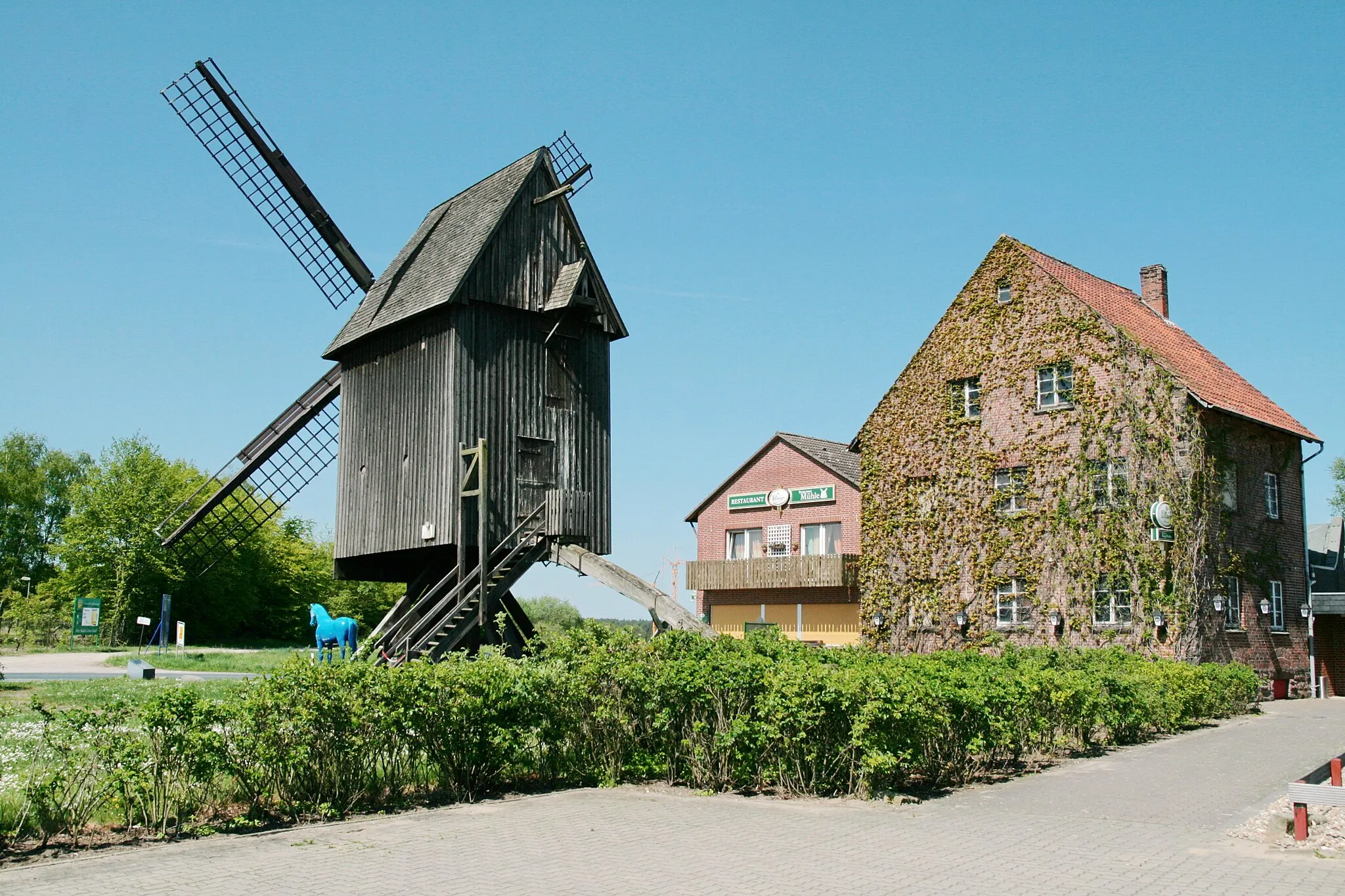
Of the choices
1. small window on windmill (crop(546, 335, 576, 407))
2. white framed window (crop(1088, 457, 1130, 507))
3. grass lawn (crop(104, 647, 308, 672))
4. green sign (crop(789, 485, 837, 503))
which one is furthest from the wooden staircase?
green sign (crop(789, 485, 837, 503))

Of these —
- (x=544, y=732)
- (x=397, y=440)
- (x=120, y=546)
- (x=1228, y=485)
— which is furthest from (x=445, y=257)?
(x=120, y=546)

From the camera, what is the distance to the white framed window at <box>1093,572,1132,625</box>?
26141 mm

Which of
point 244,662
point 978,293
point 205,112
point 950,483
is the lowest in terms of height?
point 244,662

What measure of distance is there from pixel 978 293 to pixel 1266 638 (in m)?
11.4

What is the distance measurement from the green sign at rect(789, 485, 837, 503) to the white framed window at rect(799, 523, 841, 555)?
91cm

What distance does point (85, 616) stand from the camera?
44188mm

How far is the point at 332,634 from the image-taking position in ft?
75.6

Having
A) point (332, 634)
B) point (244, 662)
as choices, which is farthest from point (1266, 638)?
point (244, 662)

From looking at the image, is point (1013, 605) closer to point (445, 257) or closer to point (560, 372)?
point (560, 372)

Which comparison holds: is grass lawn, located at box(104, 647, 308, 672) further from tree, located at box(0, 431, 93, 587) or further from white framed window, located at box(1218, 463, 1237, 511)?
tree, located at box(0, 431, 93, 587)

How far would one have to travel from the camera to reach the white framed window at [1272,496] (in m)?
28.8

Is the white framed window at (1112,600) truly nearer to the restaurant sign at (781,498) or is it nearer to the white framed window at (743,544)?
the restaurant sign at (781,498)

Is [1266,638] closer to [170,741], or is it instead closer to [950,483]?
[950,483]

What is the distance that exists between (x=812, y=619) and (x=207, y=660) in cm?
2154
